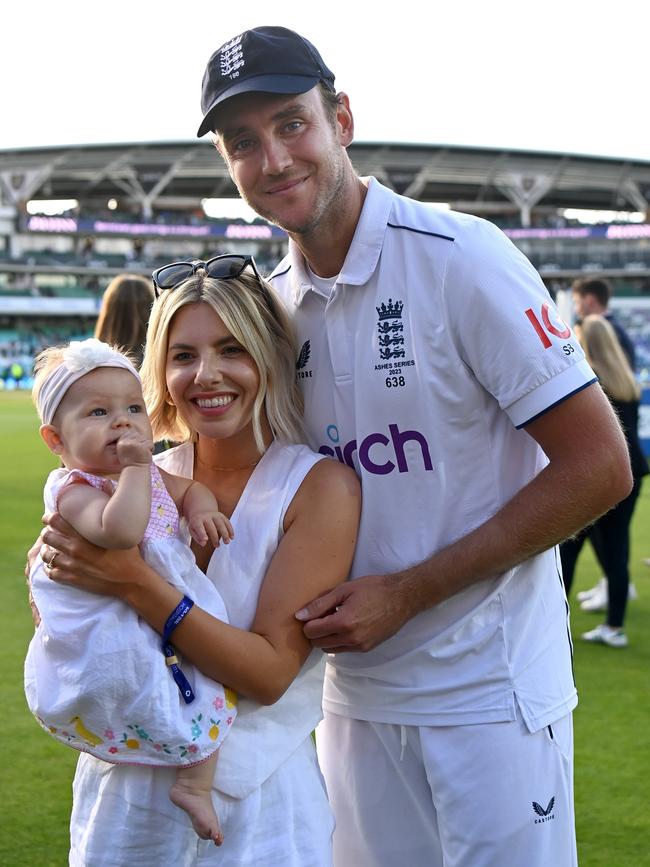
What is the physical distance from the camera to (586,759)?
14.6 ft

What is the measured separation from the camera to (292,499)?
219 centimetres

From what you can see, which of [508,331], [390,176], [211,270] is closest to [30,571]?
[211,270]

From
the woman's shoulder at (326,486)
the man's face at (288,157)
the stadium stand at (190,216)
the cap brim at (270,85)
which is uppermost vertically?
the stadium stand at (190,216)

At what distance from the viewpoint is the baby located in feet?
6.38

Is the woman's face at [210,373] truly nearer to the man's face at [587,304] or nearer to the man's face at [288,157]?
the man's face at [288,157]

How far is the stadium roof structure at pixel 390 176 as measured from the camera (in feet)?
200

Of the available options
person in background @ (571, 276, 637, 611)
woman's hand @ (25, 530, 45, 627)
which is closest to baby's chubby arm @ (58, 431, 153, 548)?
woman's hand @ (25, 530, 45, 627)

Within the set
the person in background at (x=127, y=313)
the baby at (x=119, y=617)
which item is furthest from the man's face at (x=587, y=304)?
the baby at (x=119, y=617)

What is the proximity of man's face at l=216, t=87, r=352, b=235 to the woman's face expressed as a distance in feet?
1.02

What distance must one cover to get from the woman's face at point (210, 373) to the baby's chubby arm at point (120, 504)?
0.64 feet

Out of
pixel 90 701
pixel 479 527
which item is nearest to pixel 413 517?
pixel 479 527

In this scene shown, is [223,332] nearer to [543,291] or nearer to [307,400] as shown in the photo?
[307,400]

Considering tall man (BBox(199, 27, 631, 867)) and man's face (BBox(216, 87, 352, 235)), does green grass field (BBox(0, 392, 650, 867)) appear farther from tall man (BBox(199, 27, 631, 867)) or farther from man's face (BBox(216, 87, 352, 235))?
man's face (BBox(216, 87, 352, 235))

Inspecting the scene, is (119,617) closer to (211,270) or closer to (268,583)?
(268,583)
